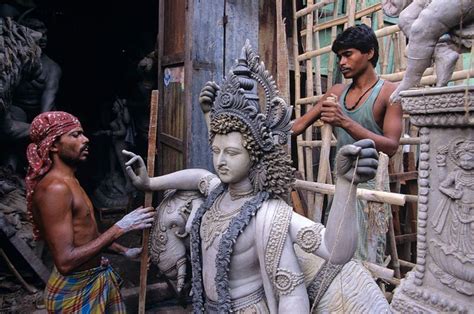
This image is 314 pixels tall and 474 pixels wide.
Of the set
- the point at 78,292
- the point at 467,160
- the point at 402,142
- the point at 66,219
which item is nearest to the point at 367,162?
the point at 467,160

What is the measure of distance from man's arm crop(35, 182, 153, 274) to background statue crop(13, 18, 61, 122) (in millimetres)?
3498

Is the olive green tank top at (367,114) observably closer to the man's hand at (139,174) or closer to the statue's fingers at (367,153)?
the statue's fingers at (367,153)

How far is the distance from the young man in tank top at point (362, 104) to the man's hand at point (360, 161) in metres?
0.84

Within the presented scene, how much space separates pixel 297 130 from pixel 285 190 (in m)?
0.95

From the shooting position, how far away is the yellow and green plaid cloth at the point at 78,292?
7.69ft

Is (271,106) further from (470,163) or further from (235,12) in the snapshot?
(235,12)

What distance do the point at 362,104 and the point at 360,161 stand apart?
1.12m

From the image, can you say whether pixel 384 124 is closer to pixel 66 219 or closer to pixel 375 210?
pixel 375 210

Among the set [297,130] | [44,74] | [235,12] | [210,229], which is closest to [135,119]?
[44,74]

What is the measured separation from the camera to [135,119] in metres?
7.22

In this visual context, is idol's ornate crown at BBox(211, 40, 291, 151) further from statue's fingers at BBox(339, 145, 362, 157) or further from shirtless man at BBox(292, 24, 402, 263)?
shirtless man at BBox(292, 24, 402, 263)

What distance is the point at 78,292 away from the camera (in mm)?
2359

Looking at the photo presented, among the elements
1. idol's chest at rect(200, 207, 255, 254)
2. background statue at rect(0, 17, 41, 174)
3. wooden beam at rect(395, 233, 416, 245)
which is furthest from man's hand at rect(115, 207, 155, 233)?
background statue at rect(0, 17, 41, 174)

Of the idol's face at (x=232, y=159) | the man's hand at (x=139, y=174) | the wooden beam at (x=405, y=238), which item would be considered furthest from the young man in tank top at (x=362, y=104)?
the wooden beam at (x=405, y=238)
